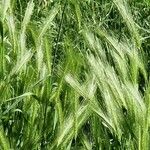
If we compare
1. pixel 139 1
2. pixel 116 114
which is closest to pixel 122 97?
pixel 116 114

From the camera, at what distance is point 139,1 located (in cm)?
217

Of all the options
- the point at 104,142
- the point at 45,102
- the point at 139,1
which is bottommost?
the point at 104,142

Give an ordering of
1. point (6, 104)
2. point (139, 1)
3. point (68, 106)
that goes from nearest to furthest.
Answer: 1. point (68, 106)
2. point (6, 104)
3. point (139, 1)

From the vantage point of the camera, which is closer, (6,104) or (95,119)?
(95,119)

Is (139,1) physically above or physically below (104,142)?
above

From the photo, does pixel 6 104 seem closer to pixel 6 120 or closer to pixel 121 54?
pixel 6 120

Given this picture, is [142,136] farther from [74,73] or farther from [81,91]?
[74,73]

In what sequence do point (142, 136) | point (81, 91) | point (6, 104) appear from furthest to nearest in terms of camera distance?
point (6, 104) → point (81, 91) → point (142, 136)

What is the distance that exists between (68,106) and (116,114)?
143 mm

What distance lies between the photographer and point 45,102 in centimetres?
104

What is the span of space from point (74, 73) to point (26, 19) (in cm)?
22

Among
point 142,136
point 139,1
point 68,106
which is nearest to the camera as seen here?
point 142,136

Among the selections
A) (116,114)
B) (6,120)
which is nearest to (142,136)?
(116,114)

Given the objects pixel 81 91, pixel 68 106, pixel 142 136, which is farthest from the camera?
pixel 68 106
